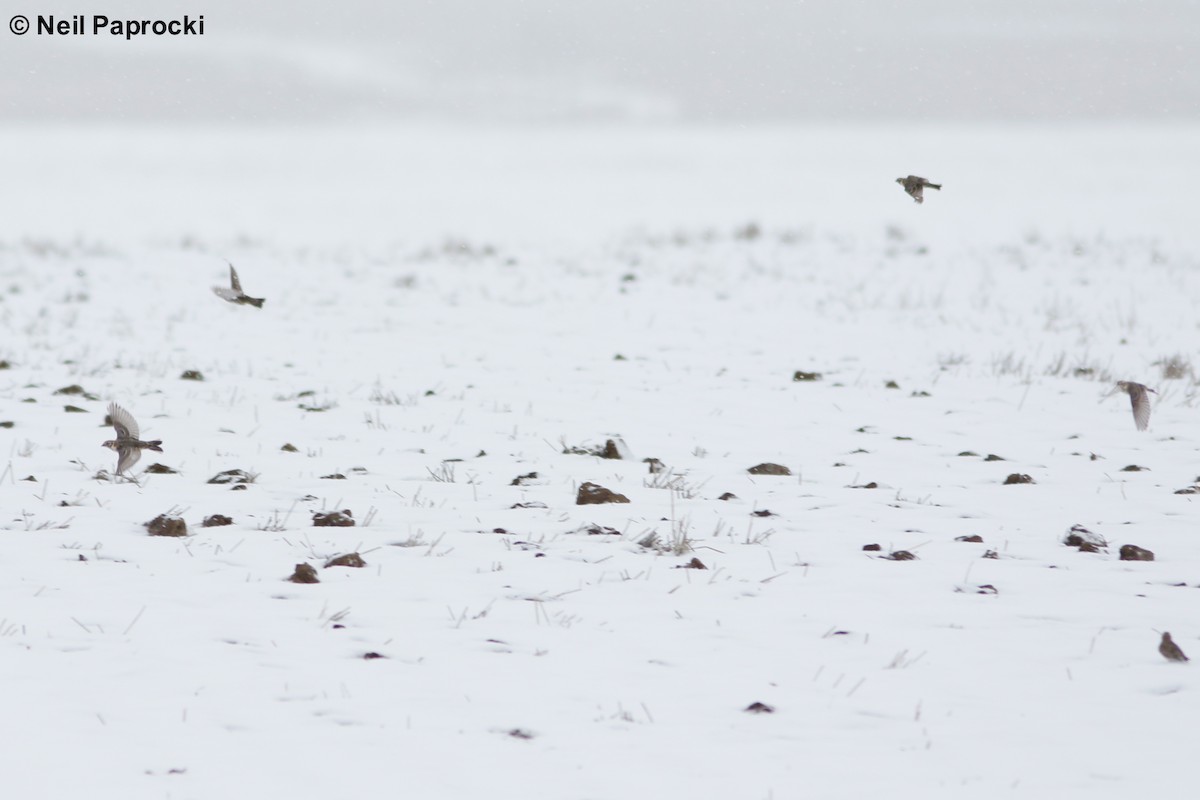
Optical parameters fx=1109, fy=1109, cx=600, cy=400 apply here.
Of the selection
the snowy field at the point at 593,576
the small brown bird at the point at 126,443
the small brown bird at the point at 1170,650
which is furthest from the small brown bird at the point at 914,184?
the small brown bird at the point at 126,443

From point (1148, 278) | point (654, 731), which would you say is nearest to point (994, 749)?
point (654, 731)

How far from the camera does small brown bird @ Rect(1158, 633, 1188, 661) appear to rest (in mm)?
3334

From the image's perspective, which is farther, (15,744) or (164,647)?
(164,647)

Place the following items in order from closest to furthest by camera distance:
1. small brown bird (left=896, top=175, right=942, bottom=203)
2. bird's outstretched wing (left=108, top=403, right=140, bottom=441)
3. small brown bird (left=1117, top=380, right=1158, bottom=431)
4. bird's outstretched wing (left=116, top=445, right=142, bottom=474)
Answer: bird's outstretched wing (left=108, top=403, right=140, bottom=441)
bird's outstretched wing (left=116, top=445, right=142, bottom=474)
small brown bird (left=1117, top=380, right=1158, bottom=431)
small brown bird (left=896, top=175, right=942, bottom=203)

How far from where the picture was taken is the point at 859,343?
11.5 metres

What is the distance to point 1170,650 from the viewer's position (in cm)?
334

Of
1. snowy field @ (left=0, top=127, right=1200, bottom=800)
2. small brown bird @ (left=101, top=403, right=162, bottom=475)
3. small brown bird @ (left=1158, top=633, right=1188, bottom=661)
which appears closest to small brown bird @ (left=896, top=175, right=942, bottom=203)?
snowy field @ (left=0, top=127, right=1200, bottom=800)

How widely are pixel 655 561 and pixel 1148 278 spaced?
538 inches

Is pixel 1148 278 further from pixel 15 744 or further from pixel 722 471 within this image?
pixel 15 744

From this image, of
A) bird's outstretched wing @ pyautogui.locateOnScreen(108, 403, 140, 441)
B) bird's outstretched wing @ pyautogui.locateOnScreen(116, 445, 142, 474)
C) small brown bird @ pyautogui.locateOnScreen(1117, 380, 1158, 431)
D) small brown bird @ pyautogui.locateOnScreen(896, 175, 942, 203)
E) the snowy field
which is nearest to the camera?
the snowy field

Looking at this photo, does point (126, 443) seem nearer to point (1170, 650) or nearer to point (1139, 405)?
point (1170, 650)

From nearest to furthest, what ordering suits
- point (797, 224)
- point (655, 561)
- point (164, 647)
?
point (164, 647) < point (655, 561) < point (797, 224)

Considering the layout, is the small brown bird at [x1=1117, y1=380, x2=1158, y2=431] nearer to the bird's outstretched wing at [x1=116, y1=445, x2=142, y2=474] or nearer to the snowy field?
the snowy field

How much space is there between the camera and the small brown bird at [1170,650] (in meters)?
3.33
